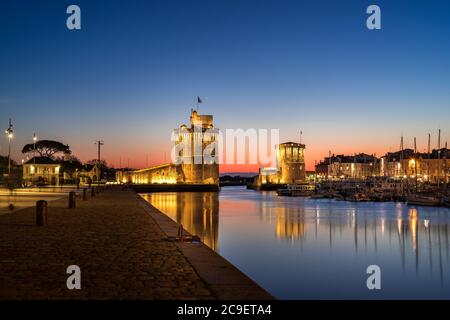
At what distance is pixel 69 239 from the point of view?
15289 millimetres

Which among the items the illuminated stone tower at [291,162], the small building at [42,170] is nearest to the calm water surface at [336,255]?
the small building at [42,170]

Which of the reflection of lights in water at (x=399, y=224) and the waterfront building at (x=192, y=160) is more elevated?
the waterfront building at (x=192, y=160)

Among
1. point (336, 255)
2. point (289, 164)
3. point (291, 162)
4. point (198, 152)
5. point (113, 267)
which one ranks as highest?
point (198, 152)

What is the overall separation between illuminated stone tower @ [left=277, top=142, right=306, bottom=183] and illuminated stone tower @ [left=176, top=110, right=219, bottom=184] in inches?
1086

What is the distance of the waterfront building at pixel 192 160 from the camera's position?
417 feet

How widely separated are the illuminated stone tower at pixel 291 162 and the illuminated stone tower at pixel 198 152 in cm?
2757

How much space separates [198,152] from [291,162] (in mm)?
34406

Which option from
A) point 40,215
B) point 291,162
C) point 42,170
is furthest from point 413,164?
point 40,215

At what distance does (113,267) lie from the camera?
423 inches

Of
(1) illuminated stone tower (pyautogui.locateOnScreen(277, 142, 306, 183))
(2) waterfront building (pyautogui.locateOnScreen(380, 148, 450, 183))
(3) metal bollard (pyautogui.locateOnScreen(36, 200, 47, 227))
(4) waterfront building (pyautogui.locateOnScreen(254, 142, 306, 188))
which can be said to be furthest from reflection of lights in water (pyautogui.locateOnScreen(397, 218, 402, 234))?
(1) illuminated stone tower (pyautogui.locateOnScreen(277, 142, 306, 183))

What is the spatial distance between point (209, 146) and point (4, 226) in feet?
362

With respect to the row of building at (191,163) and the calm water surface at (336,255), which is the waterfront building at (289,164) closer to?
the row of building at (191,163)

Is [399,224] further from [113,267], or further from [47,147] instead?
[47,147]

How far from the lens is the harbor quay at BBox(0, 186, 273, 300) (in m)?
8.41
